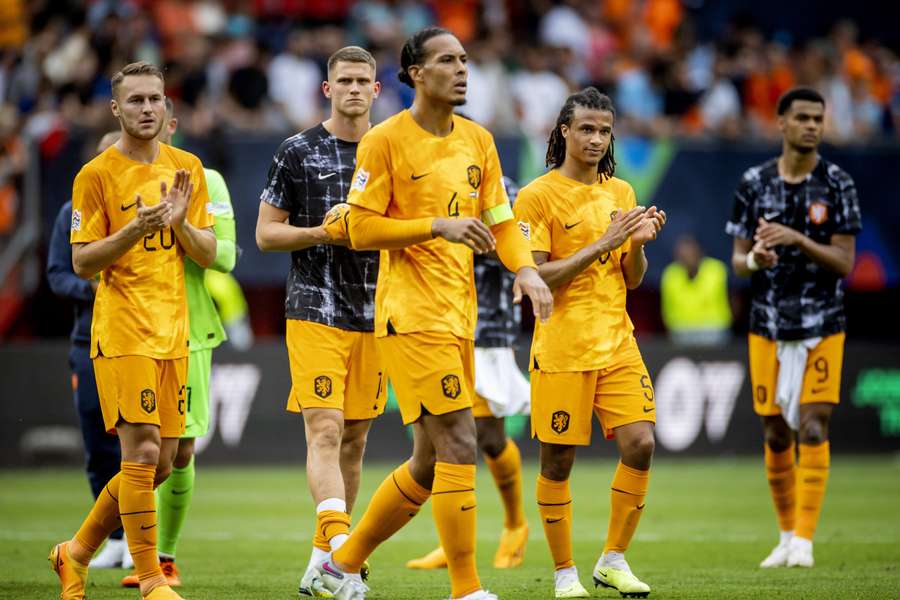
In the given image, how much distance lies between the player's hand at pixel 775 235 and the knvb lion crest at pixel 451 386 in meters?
3.31

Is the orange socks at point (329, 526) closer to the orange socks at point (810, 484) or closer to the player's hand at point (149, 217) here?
the player's hand at point (149, 217)

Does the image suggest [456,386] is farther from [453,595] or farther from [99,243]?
[99,243]

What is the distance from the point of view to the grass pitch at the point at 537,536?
8398mm

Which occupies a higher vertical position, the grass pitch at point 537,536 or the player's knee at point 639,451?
the player's knee at point 639,451

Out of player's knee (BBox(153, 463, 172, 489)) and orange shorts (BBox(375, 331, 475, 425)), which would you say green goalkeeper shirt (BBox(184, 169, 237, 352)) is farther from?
orange shorts (BBox(375, 331, 475, 425))

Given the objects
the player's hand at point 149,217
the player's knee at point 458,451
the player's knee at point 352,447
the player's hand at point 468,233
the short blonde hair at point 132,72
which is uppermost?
the short blonde hair at point 132,72

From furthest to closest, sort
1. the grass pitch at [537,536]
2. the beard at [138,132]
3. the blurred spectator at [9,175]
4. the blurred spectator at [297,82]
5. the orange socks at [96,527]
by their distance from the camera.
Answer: the blurred spectator at [297,82] < the blurred spectator at [9,175] < the grass pitch at [537,536] < the orange socks at [96,527] < the beard at [138,132]

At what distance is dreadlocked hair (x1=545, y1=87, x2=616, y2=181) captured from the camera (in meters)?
8.23

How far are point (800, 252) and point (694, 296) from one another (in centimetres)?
871

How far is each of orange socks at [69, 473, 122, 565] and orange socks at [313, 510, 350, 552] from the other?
3.61 ft

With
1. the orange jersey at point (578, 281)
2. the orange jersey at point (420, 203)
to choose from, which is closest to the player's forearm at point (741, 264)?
the orange jersey at point (578, 281)

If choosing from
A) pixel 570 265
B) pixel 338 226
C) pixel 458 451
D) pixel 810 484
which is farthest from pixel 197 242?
pixel 810 484

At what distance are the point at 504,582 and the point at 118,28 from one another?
39.4ft

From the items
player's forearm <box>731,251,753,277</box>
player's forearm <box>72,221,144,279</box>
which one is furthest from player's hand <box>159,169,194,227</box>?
player's forearm <box>731,251,753,277</box>
